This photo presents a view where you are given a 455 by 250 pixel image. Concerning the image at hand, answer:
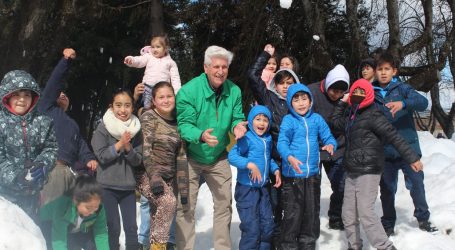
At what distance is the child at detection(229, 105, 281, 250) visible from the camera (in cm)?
445

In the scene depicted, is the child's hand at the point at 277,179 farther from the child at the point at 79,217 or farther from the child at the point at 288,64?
the child at the point at 79,217

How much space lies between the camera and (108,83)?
15297 mm

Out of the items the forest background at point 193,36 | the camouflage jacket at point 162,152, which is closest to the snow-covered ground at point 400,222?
the camouflage jacket at point 162,152

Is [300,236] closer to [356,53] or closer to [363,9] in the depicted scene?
[356,53]

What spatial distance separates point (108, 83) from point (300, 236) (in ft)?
38.9

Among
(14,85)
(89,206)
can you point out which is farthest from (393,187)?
(14,85)

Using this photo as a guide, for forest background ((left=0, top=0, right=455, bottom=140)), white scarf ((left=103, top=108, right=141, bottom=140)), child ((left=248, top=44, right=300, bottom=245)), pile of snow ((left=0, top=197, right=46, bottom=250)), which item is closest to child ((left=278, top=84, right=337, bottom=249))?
child ((left=248, top=44, right=300, bottom=245))

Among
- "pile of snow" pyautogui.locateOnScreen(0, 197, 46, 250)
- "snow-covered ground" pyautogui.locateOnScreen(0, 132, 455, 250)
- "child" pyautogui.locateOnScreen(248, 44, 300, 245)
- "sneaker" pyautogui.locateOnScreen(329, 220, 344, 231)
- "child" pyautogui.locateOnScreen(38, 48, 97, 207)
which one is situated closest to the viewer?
"pile of snow" pyautogui.locateOnScreen(0, 197, 46, 250)

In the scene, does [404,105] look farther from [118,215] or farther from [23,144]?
[23,144]

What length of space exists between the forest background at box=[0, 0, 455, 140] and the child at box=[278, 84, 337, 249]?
19.3 ft

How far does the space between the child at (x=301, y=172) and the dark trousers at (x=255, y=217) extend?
0.15 metres

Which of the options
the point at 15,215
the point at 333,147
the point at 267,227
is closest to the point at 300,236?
the point at 267,227

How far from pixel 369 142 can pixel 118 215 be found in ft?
8.16

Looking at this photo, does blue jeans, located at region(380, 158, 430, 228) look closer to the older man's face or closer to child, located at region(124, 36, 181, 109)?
the older man's face
